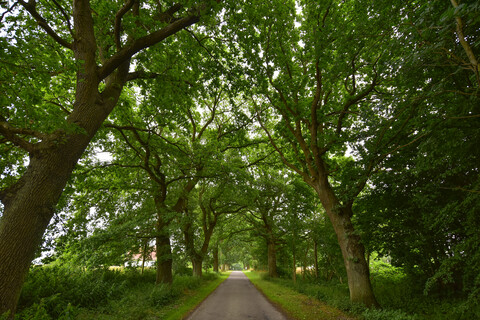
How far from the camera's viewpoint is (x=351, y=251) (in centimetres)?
864

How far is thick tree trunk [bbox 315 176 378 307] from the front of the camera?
8.12 metres

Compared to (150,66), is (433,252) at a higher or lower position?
lower

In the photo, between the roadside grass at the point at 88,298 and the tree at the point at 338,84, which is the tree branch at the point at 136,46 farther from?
the roadside grass at the point at 88,298

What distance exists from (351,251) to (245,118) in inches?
312

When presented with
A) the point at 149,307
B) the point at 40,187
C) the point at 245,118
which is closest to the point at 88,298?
the point at 149,307


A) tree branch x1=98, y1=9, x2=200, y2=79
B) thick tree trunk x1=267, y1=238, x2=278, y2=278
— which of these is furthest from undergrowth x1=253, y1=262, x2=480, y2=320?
thick tree trunk x1=267, y1=238, x2=278, y2=278

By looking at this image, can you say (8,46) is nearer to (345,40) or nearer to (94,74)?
(94,74)

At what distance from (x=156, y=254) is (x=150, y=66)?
10330mm

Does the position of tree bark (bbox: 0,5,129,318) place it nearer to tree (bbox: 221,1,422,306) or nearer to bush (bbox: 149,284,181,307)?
tree (bbox: 221,1,422,306)

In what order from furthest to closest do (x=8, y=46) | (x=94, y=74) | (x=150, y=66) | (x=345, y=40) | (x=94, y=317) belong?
(x=150, y=66) → (x=94, y=317) → (x=345, y=40) → (x=94, y=74) → (x=8, y=46)

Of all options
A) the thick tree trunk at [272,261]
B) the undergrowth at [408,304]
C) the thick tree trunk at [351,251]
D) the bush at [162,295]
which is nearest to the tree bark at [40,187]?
the bush at [162,295]

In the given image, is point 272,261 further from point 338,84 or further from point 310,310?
point 338,84

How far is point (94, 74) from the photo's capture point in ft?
15.9

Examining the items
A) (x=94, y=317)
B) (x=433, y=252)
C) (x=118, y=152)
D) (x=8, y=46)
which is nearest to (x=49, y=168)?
(x=8, y=46)
